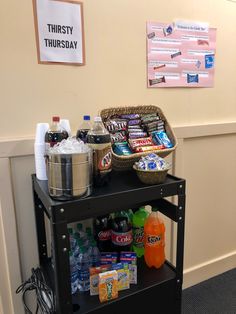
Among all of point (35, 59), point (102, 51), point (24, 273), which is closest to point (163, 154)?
point (102, 51)

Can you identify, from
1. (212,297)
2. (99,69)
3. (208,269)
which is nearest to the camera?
(99,69)

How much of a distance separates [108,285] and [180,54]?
1.25m

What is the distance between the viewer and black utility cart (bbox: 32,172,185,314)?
2.72ft

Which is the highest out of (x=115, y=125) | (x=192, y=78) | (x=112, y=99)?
(x=192, y=78)

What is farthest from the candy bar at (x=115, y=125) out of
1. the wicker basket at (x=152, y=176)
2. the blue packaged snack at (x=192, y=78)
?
the blue packaged snack at (x=192, y=78)

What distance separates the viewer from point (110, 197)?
887mm

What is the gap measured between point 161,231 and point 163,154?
37 cm

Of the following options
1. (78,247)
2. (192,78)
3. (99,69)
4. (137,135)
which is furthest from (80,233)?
(192,78)

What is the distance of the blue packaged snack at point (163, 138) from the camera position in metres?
1.17

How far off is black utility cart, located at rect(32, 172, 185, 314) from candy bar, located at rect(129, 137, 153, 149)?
133 millimetres

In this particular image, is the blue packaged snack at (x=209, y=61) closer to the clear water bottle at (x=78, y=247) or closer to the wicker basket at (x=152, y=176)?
the wicker basket at (x=152, y=176)

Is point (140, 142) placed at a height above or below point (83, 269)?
A: above

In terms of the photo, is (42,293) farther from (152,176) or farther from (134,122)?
(134,122)

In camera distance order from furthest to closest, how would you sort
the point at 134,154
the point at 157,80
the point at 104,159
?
the point at 157,80 < the point at 134,154 < the point at 104,159
